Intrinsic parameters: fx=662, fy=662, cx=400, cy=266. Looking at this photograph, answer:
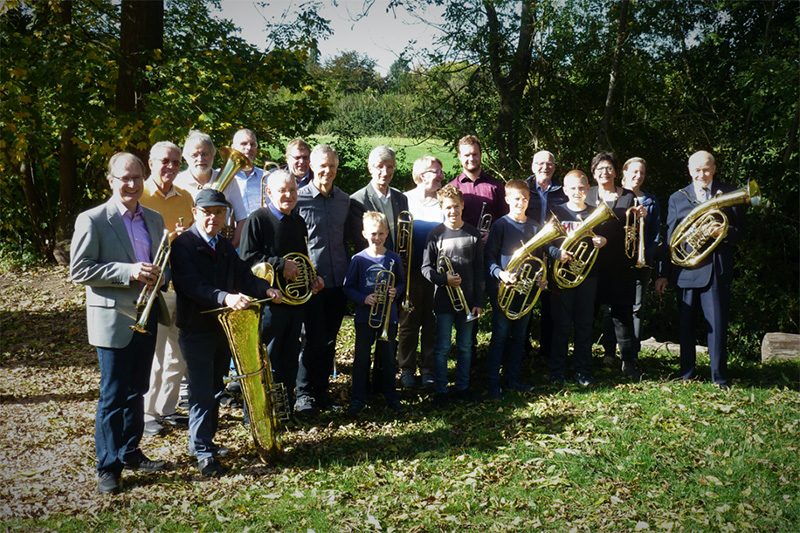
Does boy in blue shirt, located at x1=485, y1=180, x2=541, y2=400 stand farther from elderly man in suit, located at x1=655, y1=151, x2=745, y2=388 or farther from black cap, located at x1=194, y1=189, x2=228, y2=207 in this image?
black cap, located at x1=194, y1=189, x2=228, y2=207

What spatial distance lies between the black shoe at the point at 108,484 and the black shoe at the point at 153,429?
926 mm

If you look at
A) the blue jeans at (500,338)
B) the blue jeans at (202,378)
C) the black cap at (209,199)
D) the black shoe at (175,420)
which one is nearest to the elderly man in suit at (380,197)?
the blue jeans at (500,338)

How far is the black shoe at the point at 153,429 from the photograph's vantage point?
5137 millimetres

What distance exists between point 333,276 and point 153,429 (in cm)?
184

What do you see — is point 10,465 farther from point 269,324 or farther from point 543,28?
point 543,28

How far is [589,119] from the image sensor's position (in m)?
11.1

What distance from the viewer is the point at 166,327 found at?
5215 mm

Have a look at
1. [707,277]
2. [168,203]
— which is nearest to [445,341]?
[707,277]

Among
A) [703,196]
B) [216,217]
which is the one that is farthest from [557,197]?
[216,217]

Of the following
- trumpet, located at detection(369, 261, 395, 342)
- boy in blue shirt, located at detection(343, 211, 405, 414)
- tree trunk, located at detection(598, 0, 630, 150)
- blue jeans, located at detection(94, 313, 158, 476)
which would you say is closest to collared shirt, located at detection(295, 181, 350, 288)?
boy in blue shirt, located at detection(343, 211, 405, 414)

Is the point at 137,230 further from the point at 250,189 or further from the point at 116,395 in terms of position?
the point at 250,189

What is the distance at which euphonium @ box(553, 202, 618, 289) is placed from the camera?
19.1 feet

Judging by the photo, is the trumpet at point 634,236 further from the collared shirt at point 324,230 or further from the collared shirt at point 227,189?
the collared shirt at point 227,189

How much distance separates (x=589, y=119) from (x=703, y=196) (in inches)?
213
